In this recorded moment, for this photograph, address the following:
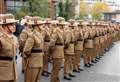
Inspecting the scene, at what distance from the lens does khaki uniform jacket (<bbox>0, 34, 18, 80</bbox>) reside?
32.4 feet

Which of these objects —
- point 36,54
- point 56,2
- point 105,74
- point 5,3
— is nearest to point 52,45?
point 36,54

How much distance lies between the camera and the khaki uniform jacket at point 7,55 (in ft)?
32.4

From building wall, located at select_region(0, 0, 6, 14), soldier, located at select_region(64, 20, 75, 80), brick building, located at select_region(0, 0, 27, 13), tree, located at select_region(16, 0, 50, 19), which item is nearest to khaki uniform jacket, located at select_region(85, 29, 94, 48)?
soldier, located at select_region(64, 20, 75, 80)

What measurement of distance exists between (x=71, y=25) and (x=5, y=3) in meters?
36.1


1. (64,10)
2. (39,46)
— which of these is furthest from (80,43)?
(64,10)

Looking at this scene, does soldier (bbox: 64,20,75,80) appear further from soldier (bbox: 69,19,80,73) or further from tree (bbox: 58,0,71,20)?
tree (bbox: 58,0,71,20)

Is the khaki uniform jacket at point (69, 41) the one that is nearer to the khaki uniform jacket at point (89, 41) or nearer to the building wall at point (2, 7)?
the khaki uniform jacket at point (89, 41)

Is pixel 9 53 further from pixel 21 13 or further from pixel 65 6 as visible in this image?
pixel 65 6

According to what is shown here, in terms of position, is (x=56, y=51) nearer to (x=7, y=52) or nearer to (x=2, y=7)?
(x=7, y=52)

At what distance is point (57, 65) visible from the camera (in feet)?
44.8

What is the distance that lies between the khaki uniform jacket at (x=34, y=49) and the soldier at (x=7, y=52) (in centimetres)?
145

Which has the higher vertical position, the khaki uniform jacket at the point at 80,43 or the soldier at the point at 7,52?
the soldier at the point at 7,52

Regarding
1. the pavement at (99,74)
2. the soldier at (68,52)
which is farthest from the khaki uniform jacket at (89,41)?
the soldier at (68,52)

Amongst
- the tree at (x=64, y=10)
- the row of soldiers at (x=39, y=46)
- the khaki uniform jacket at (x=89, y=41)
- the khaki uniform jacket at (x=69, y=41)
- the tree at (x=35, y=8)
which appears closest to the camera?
the row of soldiers at (x=39, y=46)
